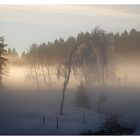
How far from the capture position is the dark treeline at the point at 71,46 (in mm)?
8867

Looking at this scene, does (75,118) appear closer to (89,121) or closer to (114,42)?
(89,121)

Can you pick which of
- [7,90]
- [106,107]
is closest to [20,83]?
[7,90]

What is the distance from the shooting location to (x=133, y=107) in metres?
8.88

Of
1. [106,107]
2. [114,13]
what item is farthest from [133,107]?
[114,13]

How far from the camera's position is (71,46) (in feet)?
29.2

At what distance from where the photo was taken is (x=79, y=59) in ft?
29.2

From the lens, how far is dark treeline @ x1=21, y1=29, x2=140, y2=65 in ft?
29.1
